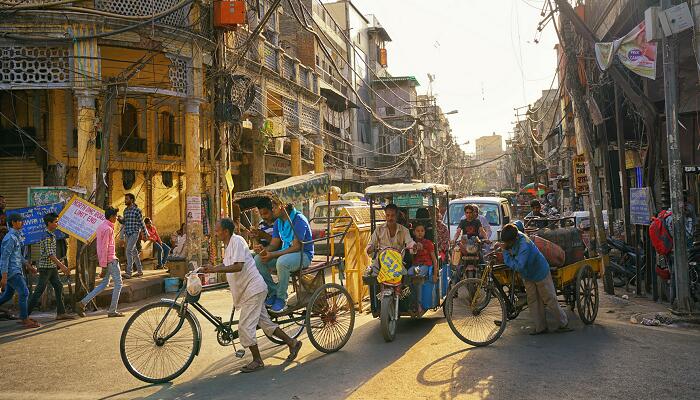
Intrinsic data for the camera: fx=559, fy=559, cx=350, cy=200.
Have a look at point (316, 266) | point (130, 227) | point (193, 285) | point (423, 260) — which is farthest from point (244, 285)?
point (130, 227)

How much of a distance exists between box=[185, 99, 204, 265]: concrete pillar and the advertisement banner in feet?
30.9

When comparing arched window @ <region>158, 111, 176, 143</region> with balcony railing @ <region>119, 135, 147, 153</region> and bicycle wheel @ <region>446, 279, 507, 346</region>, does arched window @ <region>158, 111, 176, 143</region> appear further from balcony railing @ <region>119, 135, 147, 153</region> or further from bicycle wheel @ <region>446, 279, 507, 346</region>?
bicycle wheel @ <region>446, 279, 507, 346</region>

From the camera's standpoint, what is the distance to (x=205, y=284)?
13180 millimetres

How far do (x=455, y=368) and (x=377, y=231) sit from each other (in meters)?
2.44

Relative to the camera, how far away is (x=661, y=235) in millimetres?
8977

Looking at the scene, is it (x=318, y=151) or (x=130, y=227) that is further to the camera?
(x=318, y=151)

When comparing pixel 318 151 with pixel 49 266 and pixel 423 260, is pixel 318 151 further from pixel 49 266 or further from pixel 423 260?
pixel 423 260

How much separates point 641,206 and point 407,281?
501cm

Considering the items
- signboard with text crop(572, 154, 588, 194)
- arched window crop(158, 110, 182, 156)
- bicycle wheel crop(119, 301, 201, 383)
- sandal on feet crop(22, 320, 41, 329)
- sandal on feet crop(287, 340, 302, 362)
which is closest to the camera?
bicycle wheel crop(119, 301, 201, 383)

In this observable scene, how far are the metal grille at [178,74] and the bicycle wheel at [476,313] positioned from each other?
31.4ft

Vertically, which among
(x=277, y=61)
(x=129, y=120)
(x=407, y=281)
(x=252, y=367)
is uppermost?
(x=277, y=61)

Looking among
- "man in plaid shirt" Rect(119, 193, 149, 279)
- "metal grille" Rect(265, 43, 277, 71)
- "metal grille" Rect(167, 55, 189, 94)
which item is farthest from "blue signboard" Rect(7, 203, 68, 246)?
"metal grille" Rect(265, 43, 277, 71)

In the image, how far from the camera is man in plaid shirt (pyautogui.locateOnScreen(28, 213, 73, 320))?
9000mm

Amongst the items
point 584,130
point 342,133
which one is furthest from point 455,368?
point 342,133
